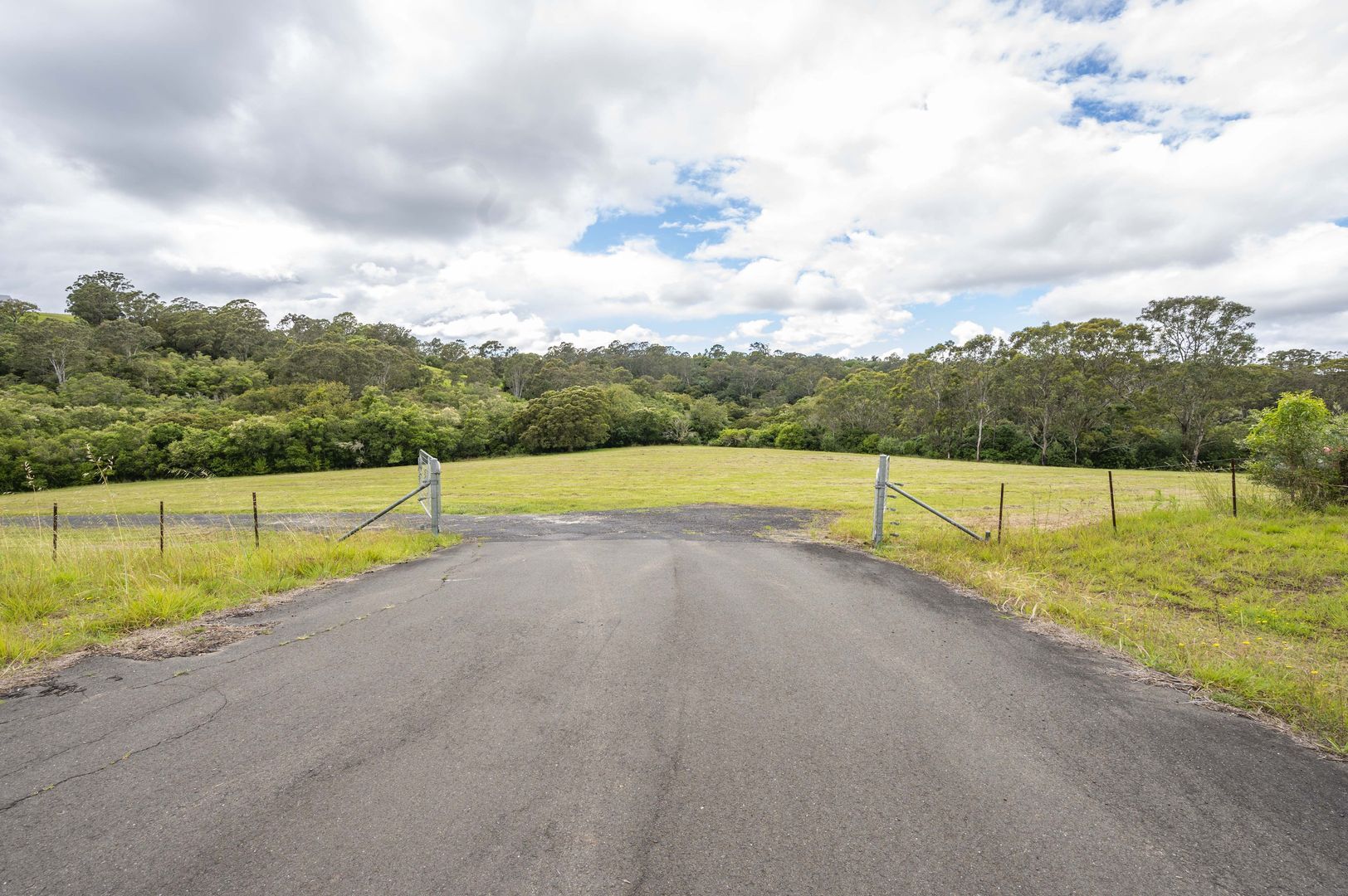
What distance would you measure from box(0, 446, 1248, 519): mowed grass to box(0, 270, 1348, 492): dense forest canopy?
4723mm

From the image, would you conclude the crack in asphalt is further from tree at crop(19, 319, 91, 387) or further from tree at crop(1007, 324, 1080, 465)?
tree at crop(19, 319, 91, 387)

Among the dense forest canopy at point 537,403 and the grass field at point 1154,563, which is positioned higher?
the dense forest canopy at point 537,403

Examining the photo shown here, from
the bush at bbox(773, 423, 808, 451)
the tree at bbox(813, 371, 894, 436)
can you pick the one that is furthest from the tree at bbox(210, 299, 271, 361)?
the tree at bbox(813, 371, 894, 436)

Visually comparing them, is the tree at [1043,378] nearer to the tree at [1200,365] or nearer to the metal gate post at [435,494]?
the tree at [1200,365]

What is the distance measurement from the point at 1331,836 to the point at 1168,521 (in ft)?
32.8

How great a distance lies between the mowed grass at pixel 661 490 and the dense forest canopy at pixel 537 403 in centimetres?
472

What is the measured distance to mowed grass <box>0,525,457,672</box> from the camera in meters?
5.64

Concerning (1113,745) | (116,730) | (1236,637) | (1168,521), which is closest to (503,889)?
(116,730)

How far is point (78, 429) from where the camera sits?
4116 centimetres

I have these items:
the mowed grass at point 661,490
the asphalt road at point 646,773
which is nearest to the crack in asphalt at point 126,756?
the asphalt road at point 646,773

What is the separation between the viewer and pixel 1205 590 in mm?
7992

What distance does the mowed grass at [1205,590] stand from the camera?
15.6 feet

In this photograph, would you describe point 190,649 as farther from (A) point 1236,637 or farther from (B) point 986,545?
(B) point 986,545

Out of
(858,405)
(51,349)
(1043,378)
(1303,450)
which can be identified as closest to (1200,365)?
(1043,378)
